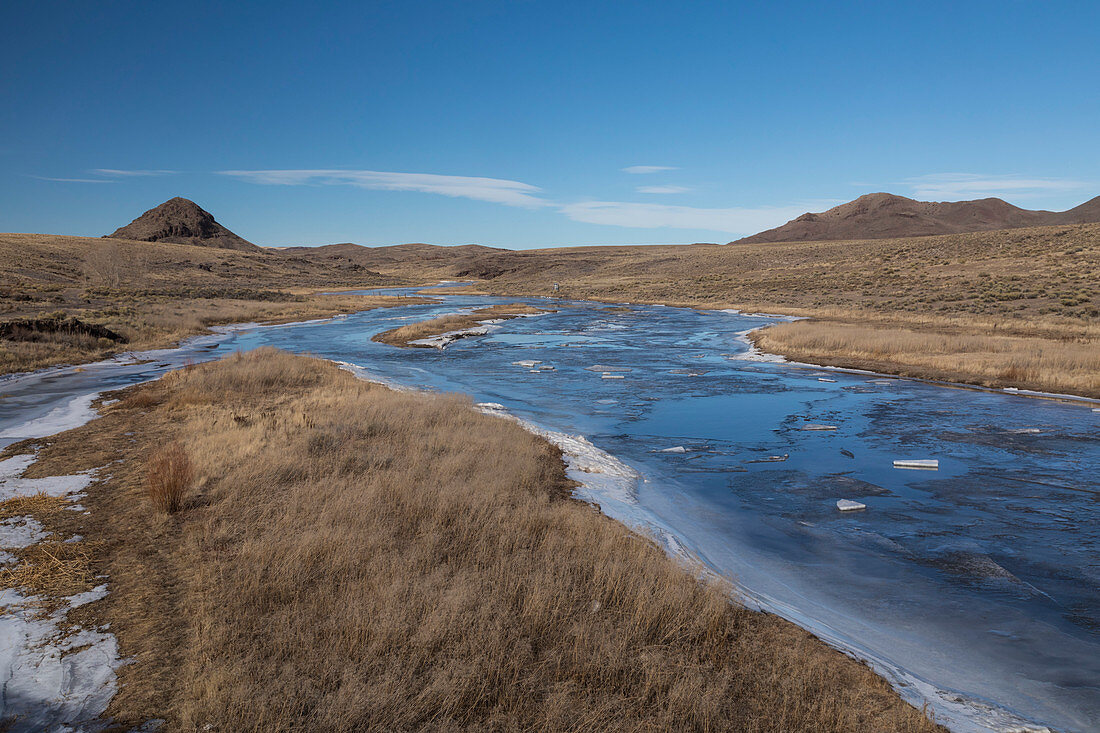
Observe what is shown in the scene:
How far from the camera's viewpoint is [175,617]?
5324 millimetres

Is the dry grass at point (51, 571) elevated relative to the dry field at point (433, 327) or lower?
lower

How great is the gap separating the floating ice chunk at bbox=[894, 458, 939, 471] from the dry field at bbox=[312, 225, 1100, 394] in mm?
9700

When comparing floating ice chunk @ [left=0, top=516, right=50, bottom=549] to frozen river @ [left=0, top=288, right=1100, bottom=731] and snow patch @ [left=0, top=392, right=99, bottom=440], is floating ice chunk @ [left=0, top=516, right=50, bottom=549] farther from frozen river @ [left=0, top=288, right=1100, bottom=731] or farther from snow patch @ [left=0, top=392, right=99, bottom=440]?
snow patch @ [left=0, top=392, right=99, bottom=440]

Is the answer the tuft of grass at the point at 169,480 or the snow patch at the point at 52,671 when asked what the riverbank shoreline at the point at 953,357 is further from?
the snow patch at the point at 52,671

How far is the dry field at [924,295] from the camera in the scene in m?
21.9

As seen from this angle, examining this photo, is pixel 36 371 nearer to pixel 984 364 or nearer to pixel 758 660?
pixel 758 660

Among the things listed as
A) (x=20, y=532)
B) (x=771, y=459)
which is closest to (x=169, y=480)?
(x=20, y=532)

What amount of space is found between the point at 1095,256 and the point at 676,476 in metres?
51.0

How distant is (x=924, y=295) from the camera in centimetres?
4375

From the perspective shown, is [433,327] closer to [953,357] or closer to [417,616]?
[953,357]

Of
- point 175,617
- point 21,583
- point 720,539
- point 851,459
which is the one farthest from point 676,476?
point 21,583

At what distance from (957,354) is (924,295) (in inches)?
960

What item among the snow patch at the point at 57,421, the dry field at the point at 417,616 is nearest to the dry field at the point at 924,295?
the dry field at the point at 417,616

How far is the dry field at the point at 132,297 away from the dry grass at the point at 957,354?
30.0 metres
